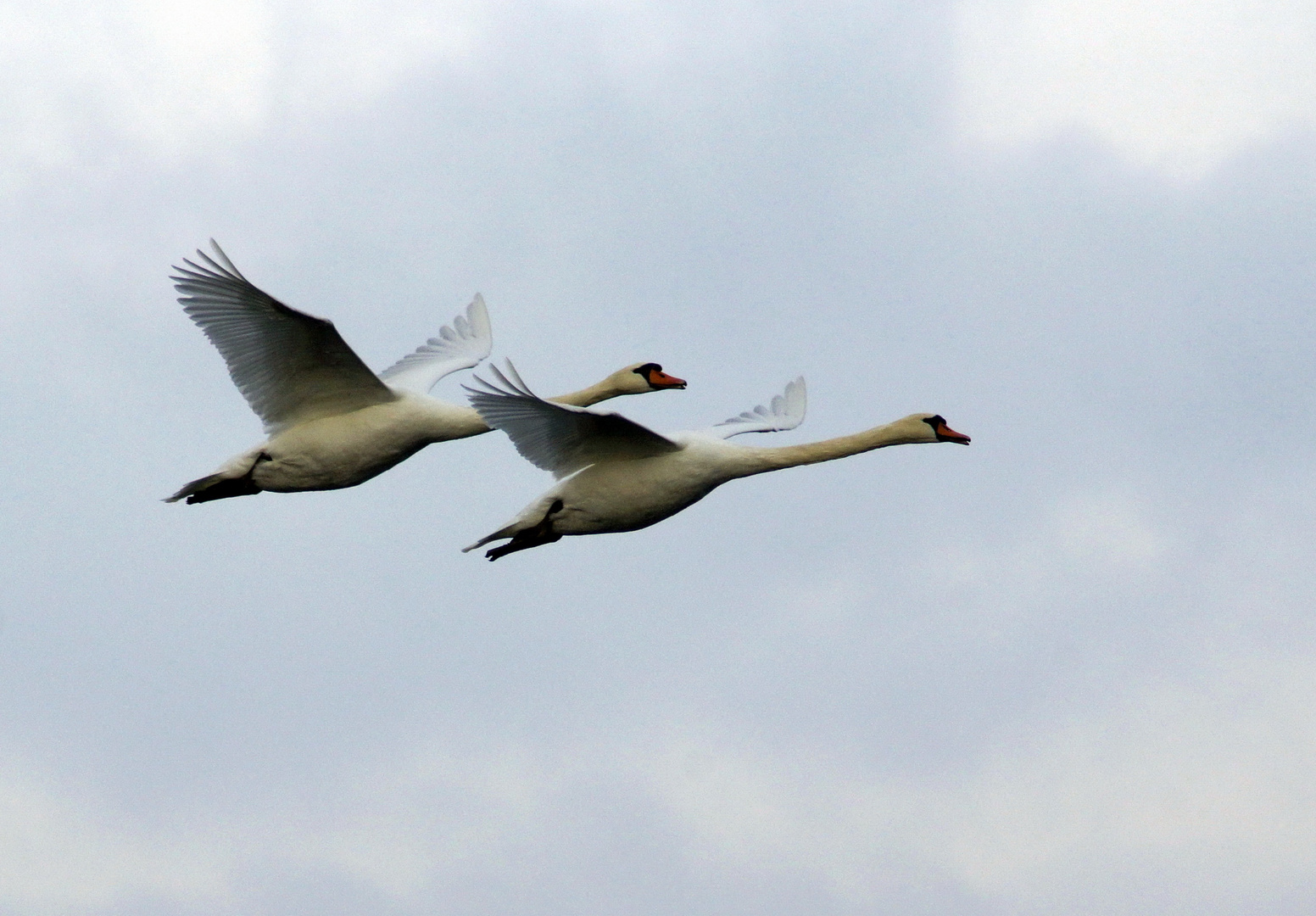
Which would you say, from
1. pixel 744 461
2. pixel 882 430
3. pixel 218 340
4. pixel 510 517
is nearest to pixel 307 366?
pixel 218 340

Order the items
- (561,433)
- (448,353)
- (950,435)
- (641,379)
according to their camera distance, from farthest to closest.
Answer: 1. (448,353)
2. (641,379)
3. (950,435)
4. (561,433)

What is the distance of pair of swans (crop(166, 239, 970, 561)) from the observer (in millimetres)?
22641

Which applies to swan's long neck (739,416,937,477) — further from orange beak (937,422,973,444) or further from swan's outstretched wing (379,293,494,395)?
swan's outstretched wing (379,293,494,395)

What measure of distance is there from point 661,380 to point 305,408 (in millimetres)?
4441

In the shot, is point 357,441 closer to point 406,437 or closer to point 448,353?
point 406,437

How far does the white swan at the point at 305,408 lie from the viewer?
2295 centimetres

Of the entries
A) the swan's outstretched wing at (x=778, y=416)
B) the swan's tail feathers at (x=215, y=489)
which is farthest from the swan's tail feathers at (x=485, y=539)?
the swan's outstretched wing at (x=778, y=416)

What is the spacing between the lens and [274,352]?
76.5ft

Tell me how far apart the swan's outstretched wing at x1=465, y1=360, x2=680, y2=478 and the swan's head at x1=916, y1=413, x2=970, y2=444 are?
9.80 ft

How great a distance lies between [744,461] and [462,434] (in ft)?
9.64

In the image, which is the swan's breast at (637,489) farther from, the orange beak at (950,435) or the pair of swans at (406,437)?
the orange beak at (950,435)

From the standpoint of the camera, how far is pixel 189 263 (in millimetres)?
22469

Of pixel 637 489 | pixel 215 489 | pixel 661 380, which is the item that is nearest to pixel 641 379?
pixel 661 380

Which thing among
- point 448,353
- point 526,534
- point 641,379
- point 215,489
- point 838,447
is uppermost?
point 448,353
